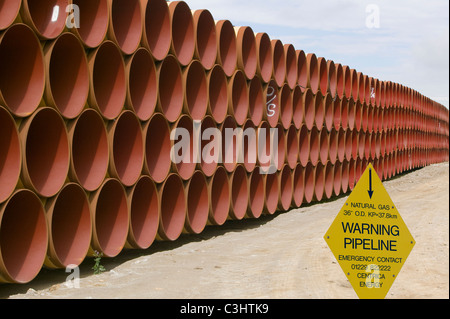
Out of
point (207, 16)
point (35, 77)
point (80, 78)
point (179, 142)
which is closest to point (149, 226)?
point (179, 142)

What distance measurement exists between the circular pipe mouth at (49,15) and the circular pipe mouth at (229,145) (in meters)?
3.41

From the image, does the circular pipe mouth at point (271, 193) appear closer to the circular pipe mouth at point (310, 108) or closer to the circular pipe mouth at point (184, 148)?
the circular pipe mouth at point (310, 108)

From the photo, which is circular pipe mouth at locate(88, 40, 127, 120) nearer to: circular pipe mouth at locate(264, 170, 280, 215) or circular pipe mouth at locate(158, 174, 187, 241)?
circular pipe mouth at locate(158, 174, 187, 241)

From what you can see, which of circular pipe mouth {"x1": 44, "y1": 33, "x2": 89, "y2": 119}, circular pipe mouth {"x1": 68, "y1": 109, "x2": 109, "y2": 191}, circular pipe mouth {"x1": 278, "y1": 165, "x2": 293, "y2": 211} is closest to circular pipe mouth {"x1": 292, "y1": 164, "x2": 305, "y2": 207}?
circular pipe mouth {"x1": 278, "y1": 165, "x2": 293, "y2": 211}

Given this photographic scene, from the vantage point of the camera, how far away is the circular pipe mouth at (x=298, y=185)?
10.9 m

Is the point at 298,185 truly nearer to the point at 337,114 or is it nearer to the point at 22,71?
the point at 337,114

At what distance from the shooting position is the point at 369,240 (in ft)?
14.0

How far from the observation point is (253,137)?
9.19 m

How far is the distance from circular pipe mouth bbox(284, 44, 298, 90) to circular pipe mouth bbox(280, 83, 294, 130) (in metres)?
0.17

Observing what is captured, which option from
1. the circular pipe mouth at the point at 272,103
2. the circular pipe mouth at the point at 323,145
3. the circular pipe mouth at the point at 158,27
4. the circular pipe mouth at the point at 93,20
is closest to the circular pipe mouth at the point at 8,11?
the circular pipe mouth at the point at 93,20

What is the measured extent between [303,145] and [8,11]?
7.26 m

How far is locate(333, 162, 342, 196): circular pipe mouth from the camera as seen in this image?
42.6 ft

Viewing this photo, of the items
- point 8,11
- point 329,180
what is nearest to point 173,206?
point 8,11

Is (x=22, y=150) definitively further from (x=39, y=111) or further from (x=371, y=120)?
(x=371, y=120)
